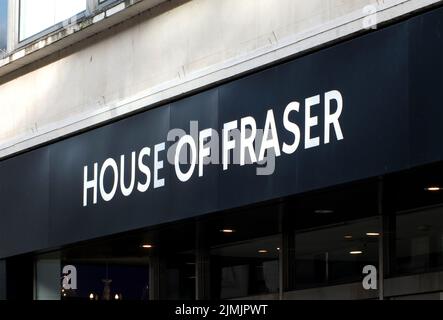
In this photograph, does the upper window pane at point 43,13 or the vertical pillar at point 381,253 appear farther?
the upper window pane at point 43,13

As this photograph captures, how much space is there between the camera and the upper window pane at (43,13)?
57.1 feet

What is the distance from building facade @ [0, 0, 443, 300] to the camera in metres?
11.8

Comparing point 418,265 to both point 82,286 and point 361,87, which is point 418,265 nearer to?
point 361,87

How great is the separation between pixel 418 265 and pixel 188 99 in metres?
3.43

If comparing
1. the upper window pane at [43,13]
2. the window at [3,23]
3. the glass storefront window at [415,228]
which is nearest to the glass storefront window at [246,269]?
the glass storefront window at [415,228]

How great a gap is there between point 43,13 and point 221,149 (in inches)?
220

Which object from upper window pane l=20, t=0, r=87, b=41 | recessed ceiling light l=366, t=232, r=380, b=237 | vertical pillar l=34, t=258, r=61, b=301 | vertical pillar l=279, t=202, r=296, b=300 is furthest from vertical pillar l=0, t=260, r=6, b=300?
recessed ceiling light l=366, t=232, r=380, b=237

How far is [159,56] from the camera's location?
1541 cm

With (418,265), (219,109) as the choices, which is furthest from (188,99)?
(418,265)

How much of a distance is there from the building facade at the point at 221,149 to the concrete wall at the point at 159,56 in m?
0.03

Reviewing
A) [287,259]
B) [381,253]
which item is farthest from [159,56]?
[381,253]

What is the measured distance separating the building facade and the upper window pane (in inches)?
1.4

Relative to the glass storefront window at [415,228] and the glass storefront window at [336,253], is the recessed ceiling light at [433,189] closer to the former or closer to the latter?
Result: the glass storefront window at [415,228]

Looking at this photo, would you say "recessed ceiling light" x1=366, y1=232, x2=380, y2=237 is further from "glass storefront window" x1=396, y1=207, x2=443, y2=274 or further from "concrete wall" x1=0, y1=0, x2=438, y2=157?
"concrete wall" x1=0, y1=0, x2=438, y2=157
